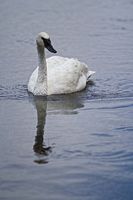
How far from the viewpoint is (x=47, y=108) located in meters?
12.1

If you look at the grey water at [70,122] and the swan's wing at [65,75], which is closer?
the grey water at [70,122]

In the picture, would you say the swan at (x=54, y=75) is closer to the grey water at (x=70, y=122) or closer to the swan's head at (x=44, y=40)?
the swan's head at (x=44, y=40)

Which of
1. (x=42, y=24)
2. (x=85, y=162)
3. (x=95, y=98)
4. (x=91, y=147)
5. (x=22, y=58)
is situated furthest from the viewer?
(x=42, y=24)

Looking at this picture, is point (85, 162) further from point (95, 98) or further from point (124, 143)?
point (95, 98)

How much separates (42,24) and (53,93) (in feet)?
25.9

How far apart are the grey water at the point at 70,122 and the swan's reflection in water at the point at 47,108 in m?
0.01

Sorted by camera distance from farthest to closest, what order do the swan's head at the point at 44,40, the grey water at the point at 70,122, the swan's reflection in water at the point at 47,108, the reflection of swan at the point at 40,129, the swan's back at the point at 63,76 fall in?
the swan's back at the point at 63,76
the swan's head at the point at 44,40
the swan's reflection in water at the point at 47,108
the reflection of swan at the point at 40,129
the grey water at the point at 70,122

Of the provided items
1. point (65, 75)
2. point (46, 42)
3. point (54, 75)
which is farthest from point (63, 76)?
point (46, 42)

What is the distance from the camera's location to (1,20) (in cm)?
2133

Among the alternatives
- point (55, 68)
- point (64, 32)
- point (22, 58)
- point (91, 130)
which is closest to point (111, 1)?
point (64, 32)

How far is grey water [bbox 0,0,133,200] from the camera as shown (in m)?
8.23

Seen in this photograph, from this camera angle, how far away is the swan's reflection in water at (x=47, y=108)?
9570mm

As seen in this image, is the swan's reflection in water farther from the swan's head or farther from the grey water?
the swan's head

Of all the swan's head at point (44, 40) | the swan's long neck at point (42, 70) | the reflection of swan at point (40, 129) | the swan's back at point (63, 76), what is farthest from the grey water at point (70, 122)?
the swan's head at point (44, 40)
